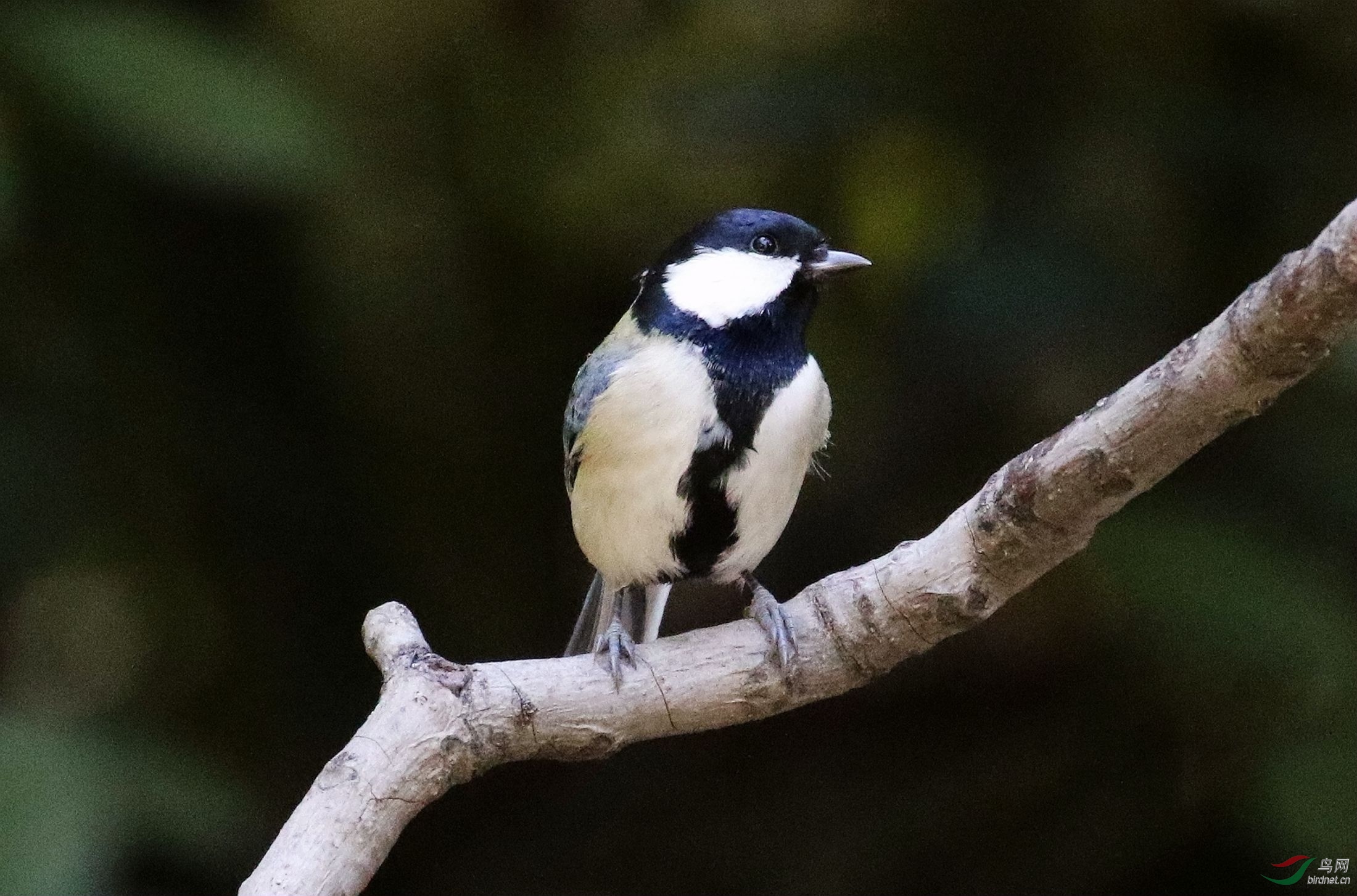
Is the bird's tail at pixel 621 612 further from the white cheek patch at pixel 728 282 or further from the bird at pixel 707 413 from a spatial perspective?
the white cheek patch at pixel 728 282

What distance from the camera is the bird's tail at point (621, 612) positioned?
1751 mm

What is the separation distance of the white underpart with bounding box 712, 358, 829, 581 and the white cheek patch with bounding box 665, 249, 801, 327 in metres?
0.09

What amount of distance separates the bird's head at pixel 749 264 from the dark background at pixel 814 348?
41 cm

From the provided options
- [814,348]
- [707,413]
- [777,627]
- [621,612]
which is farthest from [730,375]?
[814,348]

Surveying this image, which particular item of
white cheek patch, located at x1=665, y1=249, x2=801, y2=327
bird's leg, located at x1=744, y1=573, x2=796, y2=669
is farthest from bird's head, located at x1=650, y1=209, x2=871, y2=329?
bird's leg, located at x1=744, y1=573, x2=796, y2=669

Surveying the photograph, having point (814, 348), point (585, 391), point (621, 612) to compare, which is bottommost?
point (621, 612)

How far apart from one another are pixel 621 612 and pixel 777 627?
0.32 meters

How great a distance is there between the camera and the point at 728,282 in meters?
1.56

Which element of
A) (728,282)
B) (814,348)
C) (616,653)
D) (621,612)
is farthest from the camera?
→ (814,348)

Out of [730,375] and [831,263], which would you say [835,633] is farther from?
[831,263]

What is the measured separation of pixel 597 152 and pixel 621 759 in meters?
0.98

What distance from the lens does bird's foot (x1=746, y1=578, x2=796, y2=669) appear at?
4.78 feet

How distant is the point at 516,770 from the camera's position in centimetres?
234

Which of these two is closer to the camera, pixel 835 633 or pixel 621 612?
pixel 835 633
